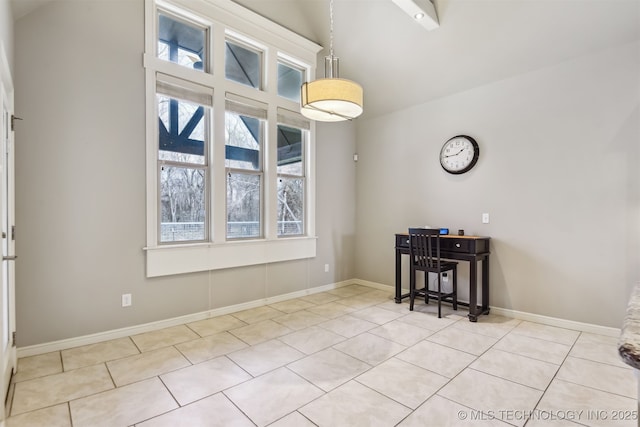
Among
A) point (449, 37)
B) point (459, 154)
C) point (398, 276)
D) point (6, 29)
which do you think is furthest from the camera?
point (398, 276)

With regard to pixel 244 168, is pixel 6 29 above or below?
above

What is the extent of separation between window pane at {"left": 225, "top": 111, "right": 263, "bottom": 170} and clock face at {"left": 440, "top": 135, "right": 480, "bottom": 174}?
2.42 m

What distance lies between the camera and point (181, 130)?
3496 mm

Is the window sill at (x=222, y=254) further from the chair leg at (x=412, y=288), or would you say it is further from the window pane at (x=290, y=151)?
the chair leg at (x=412, y=288)

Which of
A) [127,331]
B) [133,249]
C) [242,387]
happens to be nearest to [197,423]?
[242,387]

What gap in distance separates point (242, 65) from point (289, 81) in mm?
750

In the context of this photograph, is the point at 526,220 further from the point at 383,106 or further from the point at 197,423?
the point at 197,423

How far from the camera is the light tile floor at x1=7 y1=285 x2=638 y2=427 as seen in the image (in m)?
1.88

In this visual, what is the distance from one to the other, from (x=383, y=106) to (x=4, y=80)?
4104 mm

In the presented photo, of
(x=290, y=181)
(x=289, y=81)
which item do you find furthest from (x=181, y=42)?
(x=290, y=181)

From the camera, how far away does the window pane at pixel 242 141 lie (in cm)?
386

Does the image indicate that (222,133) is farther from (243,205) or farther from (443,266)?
(443,266)

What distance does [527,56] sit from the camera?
3406 mm

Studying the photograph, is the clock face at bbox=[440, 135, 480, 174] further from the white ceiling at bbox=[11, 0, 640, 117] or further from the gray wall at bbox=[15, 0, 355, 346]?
the gray wall at bbox=[15, 0, 355, 346]
